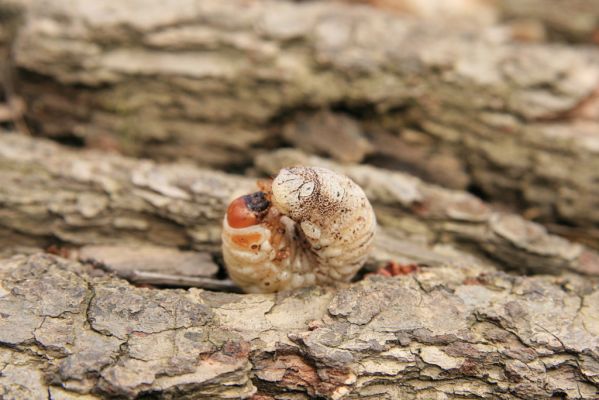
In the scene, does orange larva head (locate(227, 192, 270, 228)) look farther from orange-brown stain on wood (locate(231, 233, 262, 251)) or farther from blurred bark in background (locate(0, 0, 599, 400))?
blurred bark in background (locate(0, 0, 599, 400))

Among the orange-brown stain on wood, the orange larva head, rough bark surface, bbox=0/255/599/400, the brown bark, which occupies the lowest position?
rough bark surface, bbox=0/255/599/400

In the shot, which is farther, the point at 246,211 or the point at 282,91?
the point at 282,91

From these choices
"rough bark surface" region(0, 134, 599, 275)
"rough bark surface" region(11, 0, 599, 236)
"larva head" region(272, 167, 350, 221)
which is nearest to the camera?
"larva head" region(272, 167, 350, 221)

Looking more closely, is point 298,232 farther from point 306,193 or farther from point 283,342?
point 283,342

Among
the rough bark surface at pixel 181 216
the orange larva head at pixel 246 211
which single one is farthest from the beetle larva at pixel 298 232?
the rough bark surface at pixel 181 216

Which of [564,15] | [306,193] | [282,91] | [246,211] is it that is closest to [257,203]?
[246,211]

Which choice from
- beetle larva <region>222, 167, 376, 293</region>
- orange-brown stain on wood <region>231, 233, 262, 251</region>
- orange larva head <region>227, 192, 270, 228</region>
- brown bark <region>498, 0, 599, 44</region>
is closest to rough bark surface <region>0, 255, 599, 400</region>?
beetle larva <region>222, 167, 376, 293</region>

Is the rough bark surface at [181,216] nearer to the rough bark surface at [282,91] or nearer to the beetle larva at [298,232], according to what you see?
the beetle larva at [298,232]
